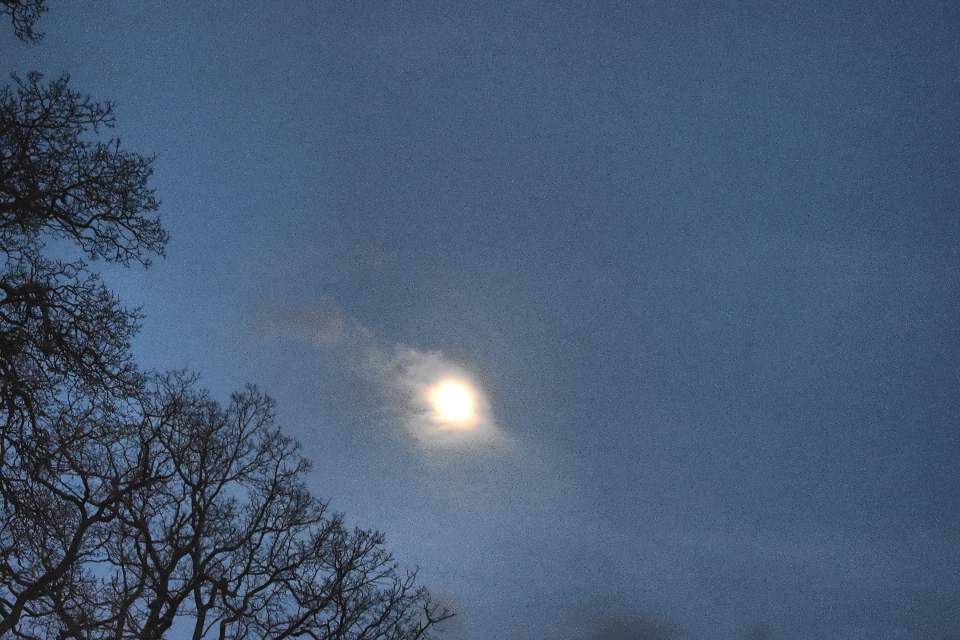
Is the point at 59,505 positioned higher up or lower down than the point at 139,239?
lower down

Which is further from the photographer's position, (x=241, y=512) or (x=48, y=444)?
(x=241, y=512)

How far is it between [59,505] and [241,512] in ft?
25.0

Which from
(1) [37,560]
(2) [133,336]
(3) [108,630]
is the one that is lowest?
(3) [108,630]

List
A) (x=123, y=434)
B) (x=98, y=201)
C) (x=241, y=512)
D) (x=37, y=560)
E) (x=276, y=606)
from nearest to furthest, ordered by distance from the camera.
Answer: (x=98, y=201)
(x=123, y=434)
(x=37, y=560)
(x=276, y=606)
(x=241, y=512)

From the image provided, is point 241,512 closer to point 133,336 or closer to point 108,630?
point 108,630

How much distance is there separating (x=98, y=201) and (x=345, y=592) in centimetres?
1162

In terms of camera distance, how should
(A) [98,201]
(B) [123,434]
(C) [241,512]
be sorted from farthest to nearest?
1. (C) [241,512]
2. (B) [123,434]
3. (A) [98,201]

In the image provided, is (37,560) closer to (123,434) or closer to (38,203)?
(123,434)

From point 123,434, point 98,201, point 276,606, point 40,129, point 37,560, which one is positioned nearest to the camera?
point 40,129

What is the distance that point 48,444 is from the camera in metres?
9.50

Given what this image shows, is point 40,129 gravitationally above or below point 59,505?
above

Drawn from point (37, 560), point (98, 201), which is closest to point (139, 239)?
point (98, 201)

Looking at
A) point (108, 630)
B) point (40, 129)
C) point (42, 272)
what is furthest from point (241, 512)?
point (40, 129)

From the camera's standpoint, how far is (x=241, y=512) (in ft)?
58.6
